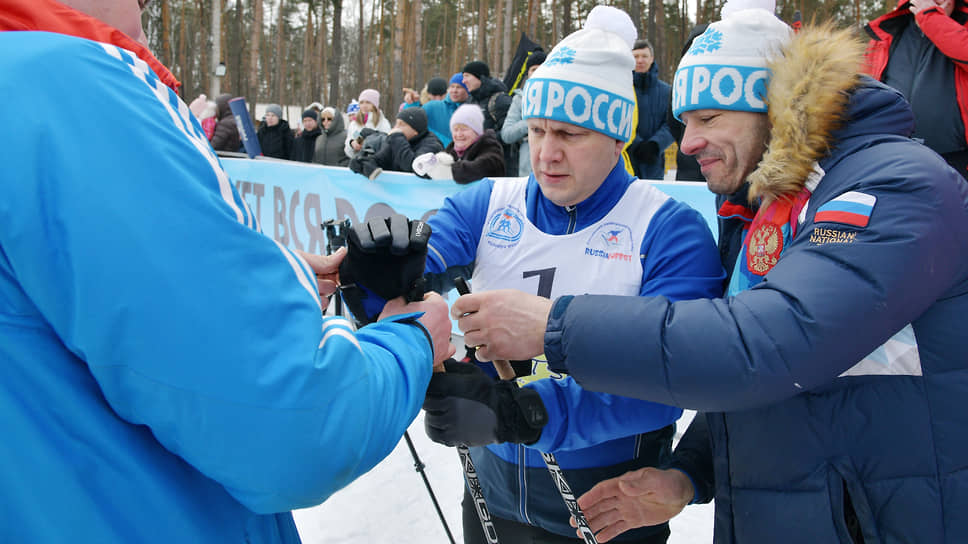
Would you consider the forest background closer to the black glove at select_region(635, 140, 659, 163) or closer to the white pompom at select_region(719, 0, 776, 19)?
the black glove at select_region(635, 140, 659, 163)

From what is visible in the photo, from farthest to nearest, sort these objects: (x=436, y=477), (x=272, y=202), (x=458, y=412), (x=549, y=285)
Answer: (x=272, y=202) → (x=436, y=477) → (x=549, y=285) → (x=458, y=412)

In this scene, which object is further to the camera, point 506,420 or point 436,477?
point 436,477

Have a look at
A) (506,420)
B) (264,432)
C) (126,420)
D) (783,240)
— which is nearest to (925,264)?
(783,240)

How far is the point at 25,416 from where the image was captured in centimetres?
79

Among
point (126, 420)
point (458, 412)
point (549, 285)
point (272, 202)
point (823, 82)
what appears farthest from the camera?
point (272, 202)

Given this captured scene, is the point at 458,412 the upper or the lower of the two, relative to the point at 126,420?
lower

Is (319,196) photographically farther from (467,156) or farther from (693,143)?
(693,143)

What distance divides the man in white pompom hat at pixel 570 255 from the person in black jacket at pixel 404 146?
15.9 feet

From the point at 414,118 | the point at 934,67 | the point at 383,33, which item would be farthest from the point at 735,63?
the point at 383,33

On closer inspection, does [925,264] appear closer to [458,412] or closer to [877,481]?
[877,481]

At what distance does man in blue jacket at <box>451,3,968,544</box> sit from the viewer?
1.17 meters

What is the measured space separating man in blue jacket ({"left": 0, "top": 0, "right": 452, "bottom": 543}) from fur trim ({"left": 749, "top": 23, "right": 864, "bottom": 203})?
1.06 m

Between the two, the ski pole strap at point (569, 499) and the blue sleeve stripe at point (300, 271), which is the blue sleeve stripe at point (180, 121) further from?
the ski pole strap at point (569, 499)

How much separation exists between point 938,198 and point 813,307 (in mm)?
324
